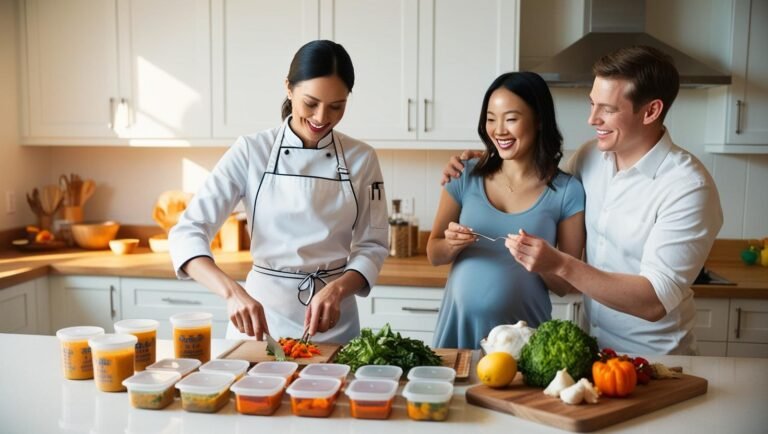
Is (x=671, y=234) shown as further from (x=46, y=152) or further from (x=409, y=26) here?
(x=46, y=152)

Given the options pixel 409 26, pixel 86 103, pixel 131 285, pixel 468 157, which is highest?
pixel 409 26

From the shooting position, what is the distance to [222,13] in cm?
362

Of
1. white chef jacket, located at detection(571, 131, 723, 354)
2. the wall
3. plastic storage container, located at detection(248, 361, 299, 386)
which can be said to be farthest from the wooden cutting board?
the wall

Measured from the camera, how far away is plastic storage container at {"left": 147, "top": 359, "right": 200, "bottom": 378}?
1.76m

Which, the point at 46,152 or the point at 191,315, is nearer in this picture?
the point at 191,315

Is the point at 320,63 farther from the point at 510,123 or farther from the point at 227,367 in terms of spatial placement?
the point at 227,367

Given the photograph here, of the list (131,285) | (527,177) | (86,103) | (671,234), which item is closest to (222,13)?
(86,103)

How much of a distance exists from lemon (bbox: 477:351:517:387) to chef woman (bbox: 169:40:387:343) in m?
0.54

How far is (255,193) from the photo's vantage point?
229 centimetres

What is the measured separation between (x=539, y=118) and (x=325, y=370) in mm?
980

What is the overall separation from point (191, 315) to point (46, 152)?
8.72 feet

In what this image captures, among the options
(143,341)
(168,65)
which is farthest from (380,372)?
(168,65)

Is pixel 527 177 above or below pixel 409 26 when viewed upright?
below

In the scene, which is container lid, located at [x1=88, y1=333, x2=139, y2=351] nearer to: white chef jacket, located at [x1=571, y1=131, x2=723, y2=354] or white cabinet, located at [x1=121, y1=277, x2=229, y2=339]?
white chef jacket, located at [x1=571, y1=131, x2=723, y2=354]
